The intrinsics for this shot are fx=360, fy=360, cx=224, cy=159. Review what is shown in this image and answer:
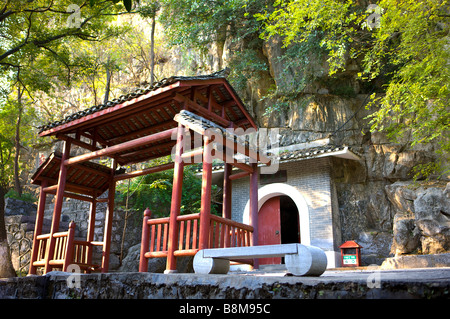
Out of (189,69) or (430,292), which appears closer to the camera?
(430,292)

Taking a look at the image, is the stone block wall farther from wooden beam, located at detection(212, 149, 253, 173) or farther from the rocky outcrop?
wooden beam, located at detection(212, 149, 253, 173)

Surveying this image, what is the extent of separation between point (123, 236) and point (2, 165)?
9.17 m

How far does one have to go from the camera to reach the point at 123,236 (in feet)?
38.4

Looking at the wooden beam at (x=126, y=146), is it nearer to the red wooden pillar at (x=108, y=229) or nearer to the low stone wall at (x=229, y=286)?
the red wooden pillar at (x=108, y=229)

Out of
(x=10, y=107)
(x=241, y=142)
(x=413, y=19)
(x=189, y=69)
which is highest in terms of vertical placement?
(x=189, y=69)

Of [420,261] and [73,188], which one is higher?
[73,188]

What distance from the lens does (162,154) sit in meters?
9.28

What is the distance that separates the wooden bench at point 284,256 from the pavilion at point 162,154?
2370 millimetres

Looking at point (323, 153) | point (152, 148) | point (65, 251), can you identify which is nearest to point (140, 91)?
point (152, 148)

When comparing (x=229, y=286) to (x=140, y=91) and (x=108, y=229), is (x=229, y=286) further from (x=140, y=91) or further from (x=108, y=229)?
(x=108, y=229)

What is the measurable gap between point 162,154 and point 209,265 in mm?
6268

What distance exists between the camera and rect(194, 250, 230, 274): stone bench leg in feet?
10.8
